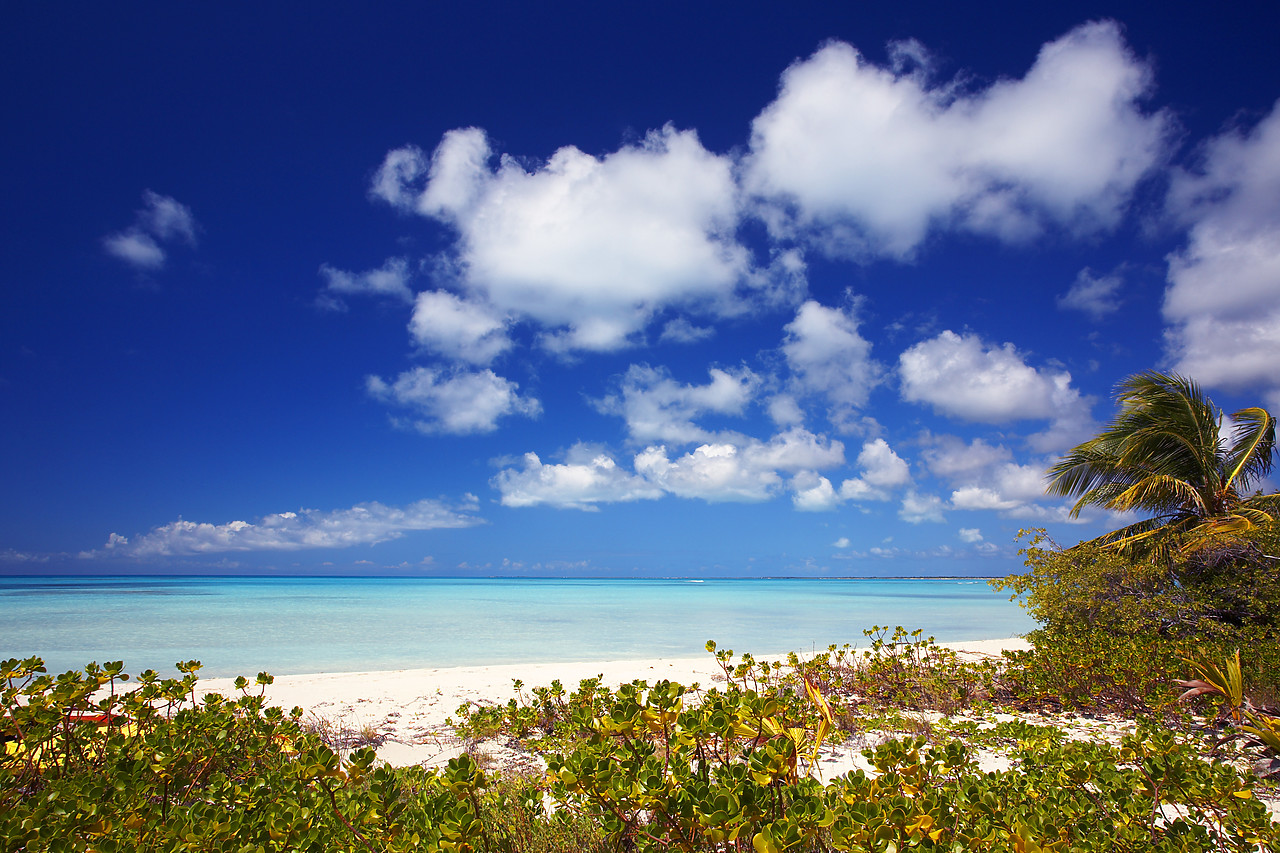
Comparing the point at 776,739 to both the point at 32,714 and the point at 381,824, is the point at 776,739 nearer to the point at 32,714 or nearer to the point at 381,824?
the point at 381,824

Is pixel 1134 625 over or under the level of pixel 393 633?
over

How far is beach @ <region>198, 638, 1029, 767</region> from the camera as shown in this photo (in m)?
5.26

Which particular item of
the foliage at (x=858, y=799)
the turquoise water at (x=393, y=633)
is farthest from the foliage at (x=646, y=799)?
the turquoise water at (x=393, y=633)

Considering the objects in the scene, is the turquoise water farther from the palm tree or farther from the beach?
the palm tree

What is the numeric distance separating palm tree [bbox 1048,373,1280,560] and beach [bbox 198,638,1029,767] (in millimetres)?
4081

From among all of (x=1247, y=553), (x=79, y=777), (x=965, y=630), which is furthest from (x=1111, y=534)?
(x=79, y=777)

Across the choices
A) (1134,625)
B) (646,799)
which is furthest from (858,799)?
(1134,625)

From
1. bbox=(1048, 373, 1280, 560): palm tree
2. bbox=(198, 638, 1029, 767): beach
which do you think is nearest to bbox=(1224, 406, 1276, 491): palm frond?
bbox=(1048, 373, 1280, 560): palm tree

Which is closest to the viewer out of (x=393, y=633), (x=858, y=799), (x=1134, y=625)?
(x=858, y=799)

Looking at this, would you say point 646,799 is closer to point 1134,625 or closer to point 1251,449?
point 1134,625

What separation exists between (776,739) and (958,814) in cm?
86

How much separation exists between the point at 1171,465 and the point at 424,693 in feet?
48.7

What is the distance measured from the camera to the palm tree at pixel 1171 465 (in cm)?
1052

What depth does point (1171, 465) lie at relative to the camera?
11570mm
